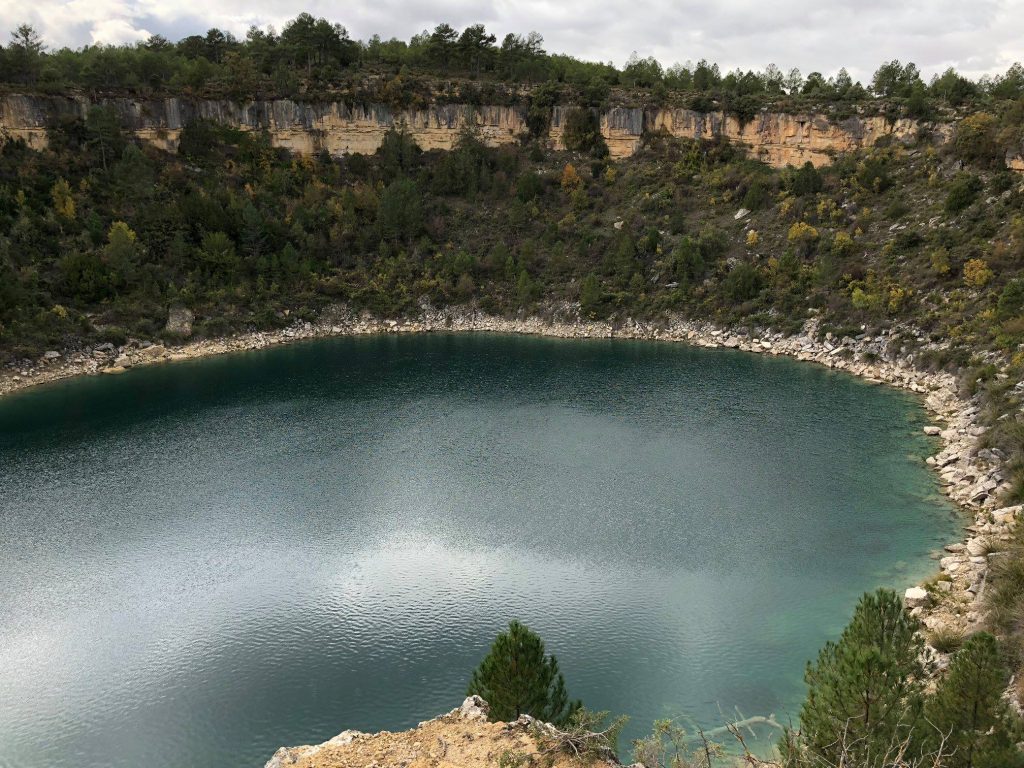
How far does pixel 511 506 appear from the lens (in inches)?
1105

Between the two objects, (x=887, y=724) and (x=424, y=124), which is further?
(x=424, y=124)

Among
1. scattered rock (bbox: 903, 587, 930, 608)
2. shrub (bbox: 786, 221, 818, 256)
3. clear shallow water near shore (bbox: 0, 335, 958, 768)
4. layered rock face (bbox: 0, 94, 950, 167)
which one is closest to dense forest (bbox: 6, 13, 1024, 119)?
layered rock face (bbox: 0, 94, 950, 167)

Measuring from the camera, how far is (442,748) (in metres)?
11.4

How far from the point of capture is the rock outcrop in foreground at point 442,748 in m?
10.9

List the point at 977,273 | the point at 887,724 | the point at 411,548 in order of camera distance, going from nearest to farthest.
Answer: the point at 887,724 < the point at 411,548 < the point at 977,273

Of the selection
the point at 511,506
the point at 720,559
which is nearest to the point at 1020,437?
the point at 720,559

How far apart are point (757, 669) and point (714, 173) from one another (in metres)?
60.0

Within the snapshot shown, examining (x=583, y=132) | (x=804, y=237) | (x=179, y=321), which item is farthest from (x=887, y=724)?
(x=583, y=132)

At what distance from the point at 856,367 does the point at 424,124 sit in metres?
53.6

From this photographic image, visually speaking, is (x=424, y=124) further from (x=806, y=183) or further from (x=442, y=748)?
(x=442, y=748)

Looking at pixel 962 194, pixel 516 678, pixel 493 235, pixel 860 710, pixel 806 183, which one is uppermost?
pixel 806 183

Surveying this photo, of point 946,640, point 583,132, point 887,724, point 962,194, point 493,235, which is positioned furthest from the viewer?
point 583,132

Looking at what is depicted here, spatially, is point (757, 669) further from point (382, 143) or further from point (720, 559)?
point (382, 143)

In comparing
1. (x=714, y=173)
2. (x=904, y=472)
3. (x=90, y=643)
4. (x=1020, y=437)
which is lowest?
(x=90, y=643)
